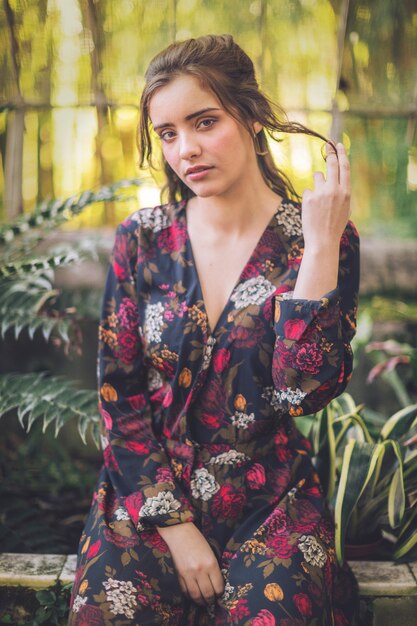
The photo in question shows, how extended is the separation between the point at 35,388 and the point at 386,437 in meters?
1.17

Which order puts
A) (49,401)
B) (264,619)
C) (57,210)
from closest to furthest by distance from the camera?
(264,619)
(49,401)
(57,210)

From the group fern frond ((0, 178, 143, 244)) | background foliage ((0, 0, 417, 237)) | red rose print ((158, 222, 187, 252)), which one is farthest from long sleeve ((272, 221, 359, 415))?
background foliage ((0, 0, 417, 237))

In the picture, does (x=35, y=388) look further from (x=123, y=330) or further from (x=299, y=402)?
(x=299, y=402)

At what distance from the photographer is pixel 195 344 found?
1.60m

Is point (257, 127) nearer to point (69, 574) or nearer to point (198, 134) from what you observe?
point (198, 134)

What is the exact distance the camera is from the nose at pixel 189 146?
1.54 meters

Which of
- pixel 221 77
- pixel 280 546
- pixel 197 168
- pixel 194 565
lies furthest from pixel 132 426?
pixel 221 77

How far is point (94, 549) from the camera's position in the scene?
4.96ft

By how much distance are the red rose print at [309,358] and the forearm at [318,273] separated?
0.12m

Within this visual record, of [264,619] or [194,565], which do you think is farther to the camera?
[194,565]

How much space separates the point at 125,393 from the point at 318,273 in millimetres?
650

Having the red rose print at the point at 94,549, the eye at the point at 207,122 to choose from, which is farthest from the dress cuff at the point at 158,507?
the eye at the point at 207,122

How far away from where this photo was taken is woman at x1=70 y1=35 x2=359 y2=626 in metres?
1.45

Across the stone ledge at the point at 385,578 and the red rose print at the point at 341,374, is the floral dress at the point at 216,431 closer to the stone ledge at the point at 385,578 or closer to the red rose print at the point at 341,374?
the red rose print at the point at 341,374
